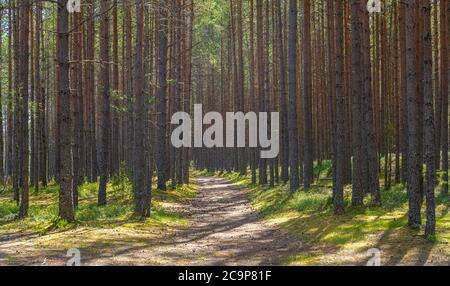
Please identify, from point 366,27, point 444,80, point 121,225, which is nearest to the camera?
point 121,225

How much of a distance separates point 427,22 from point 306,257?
5.00 meters

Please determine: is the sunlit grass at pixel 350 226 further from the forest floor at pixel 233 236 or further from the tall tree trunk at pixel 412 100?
the tall tree trunk at pixel 412 100

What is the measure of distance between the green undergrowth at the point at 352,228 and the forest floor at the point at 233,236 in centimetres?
2

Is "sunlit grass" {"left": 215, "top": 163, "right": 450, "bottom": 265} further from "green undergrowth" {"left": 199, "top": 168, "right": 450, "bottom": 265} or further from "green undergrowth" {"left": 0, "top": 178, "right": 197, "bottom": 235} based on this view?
"green undergrowth" {"left": 0, "top": 178, "right": 197, "bottom": 235}

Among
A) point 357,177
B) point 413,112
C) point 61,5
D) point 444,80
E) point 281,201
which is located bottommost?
point 281,201

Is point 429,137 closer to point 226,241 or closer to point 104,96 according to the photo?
point 226,241

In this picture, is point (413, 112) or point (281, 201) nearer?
point (413, 112)

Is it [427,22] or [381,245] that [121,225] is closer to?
[381,245]

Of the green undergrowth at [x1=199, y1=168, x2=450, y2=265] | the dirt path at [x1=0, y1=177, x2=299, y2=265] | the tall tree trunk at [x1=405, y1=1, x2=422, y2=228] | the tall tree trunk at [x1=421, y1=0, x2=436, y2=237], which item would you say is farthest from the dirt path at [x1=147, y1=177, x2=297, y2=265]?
the tall tree trunk at [x1=405, y1=1, x2=422, y2=228]

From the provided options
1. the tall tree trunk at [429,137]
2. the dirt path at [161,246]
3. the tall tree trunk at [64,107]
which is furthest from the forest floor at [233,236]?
the tall tree trunk at [64,107]
